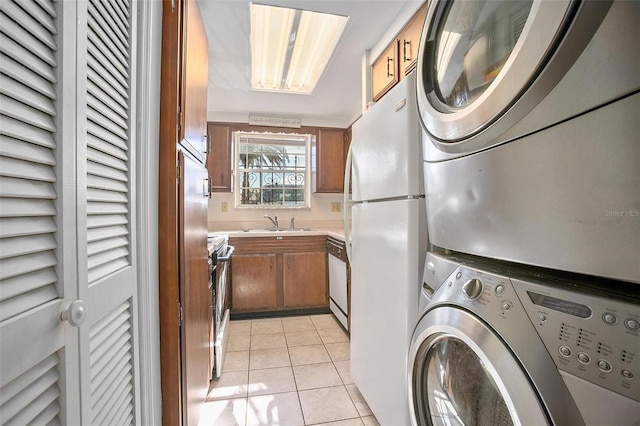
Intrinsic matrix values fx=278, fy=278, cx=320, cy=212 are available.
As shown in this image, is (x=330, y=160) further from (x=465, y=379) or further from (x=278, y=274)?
(x=465, y=379)

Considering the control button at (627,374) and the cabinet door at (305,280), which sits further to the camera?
the cabinet door at (305,280)

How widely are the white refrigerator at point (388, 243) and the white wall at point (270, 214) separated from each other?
2053mm

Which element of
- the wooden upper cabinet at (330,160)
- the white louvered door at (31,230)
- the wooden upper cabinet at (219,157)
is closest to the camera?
the white louvered door at (31,230)

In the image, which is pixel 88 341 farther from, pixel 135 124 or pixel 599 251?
pixel 599 251

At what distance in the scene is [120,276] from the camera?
0.72 meters

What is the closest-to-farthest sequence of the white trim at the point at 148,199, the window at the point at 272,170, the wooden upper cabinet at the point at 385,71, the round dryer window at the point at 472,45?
the round dryer window at the point at 472,45 < the white trim at the point at 148,199 < the wooden upper cabinet at the point at 385,71 < the window at the point at 272,170

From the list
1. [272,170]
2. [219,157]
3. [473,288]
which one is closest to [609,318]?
[473,288]

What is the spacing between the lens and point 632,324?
16.2 inches

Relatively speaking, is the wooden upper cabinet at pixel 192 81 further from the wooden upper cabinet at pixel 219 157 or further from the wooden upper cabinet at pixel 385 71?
the wooden upper cabinet at pixel 219 157

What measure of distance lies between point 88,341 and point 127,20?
0.82 metres

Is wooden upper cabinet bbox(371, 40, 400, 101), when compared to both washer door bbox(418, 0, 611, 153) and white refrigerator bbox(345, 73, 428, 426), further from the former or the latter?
washer door bbox(418, 0, 611, 153)

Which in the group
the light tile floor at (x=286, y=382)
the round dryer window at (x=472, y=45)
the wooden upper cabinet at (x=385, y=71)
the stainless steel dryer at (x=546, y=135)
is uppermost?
the wooden upper cabinet at (x=385, y=71)

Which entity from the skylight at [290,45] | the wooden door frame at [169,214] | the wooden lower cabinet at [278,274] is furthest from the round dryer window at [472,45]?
the wooden lower cabinet at [278,274]

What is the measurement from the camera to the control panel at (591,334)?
0.41 m
